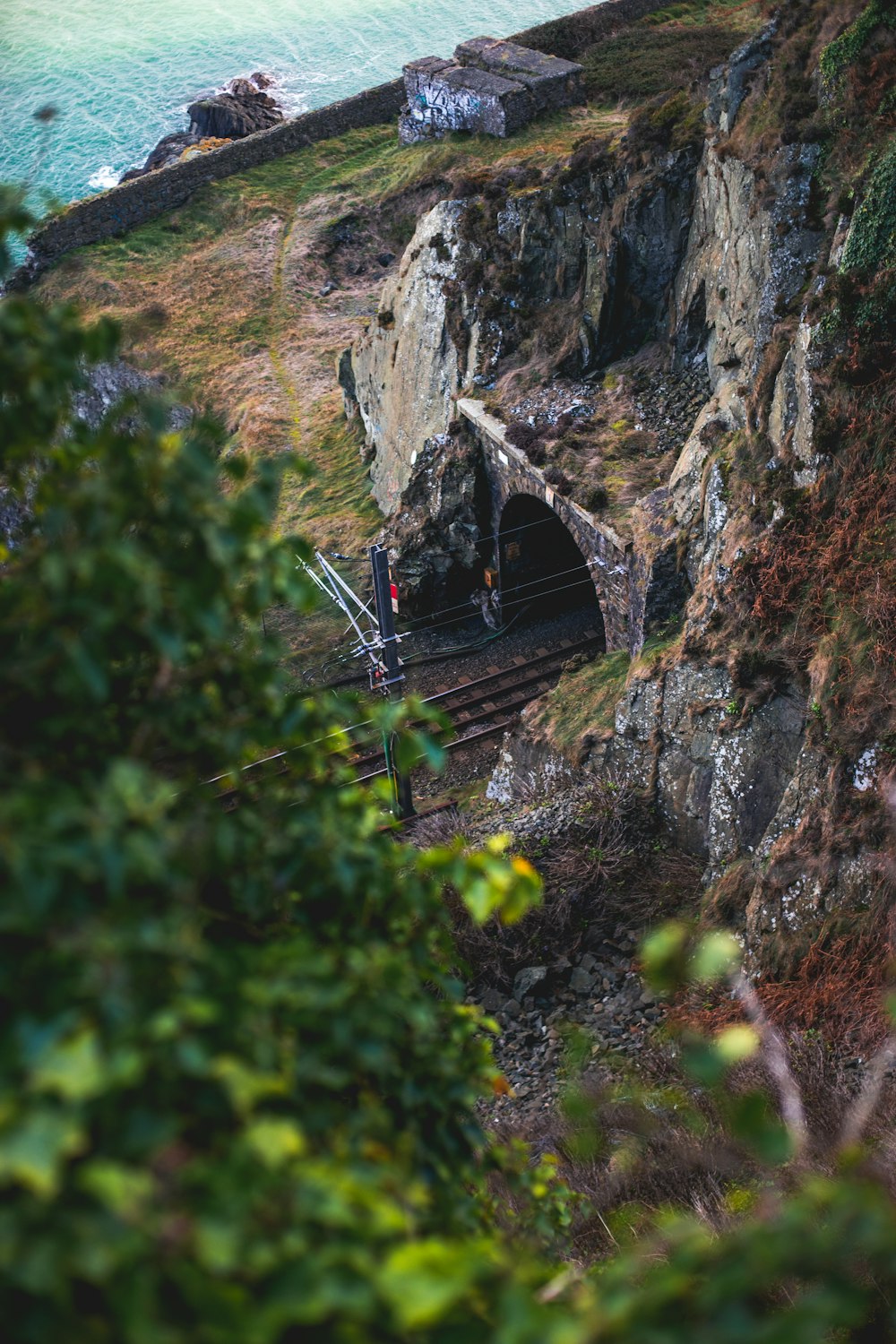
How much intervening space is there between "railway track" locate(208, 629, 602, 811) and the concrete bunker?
1.36 metres

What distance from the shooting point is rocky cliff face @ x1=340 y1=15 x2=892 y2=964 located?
1179cm

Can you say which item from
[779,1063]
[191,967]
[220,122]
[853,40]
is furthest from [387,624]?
[220,122]

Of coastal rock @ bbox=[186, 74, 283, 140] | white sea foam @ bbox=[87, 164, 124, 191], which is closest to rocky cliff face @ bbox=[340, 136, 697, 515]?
coastal rock @ bbox=[186, 74, 283, 140]

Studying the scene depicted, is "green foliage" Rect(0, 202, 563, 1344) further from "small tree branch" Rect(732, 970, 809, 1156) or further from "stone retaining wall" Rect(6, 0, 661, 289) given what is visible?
"stone retaining wall" Rect(6, 0, 661, 289)

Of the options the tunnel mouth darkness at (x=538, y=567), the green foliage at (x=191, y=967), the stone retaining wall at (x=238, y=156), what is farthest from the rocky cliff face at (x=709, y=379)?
the stone retaining wall at (x=238, y=156)

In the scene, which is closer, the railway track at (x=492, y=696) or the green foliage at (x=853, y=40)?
the green foliage at (x=853, y=40)

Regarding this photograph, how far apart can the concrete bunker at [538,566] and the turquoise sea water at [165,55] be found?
4362cm

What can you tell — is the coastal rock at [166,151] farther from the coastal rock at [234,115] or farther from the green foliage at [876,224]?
the green foliage at [876,224]

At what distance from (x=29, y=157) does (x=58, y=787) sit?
67.0 metres

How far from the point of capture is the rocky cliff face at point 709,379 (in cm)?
1179

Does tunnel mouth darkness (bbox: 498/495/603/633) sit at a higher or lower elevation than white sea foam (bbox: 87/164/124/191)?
lower

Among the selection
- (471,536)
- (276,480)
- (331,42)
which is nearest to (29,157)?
(331,42)

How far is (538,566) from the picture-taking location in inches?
959

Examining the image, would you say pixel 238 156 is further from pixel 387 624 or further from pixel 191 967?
pixel 191 967
